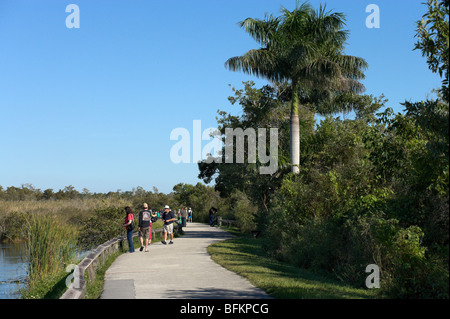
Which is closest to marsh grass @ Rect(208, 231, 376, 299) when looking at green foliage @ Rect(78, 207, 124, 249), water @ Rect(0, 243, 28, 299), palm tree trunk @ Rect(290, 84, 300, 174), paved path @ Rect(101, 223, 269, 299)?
paved path @ Rect(101, 223, 269, 299)

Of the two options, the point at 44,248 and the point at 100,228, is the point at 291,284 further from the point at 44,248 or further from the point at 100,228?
the point at 100,228

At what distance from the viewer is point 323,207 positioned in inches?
754

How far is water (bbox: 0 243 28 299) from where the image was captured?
15844mm

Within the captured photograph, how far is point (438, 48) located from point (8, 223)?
36723mm

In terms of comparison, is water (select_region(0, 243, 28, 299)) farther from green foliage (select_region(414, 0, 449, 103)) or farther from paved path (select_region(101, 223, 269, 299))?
green foliage (select_region(414, 0, 449, 103))

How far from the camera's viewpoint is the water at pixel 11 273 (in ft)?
52.0

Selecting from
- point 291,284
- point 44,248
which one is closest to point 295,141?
point 44,248

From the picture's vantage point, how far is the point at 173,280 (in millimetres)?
12312

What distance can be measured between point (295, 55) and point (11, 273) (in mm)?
16117

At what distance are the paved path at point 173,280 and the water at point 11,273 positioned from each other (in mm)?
3048

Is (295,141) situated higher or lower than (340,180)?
higher

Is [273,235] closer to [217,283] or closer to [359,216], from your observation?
[359,216]

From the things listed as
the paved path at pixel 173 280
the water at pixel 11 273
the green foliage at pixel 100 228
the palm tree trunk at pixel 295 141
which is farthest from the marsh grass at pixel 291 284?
the green foliage at pixel 100 228
